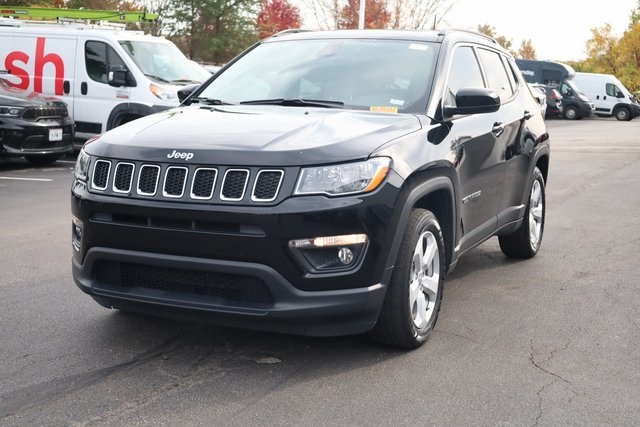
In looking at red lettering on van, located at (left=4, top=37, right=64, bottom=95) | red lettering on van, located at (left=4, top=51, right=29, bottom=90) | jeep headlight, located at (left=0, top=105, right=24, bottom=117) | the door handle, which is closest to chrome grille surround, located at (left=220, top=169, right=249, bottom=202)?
the door handle

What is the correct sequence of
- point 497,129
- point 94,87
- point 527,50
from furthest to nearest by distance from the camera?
point 527,50 → point 94,87 → point 497,129

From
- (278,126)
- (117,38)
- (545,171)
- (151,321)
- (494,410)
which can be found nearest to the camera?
(494,410)

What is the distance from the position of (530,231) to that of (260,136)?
11.1 ft

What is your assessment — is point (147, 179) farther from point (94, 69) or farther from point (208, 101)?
point (94, 69)

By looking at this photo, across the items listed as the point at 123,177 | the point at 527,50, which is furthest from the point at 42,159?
the point at 527,50

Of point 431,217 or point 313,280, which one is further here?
point 431,217

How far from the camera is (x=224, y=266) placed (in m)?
4.00

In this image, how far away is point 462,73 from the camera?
5668 millimetres

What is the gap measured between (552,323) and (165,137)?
2.56 m

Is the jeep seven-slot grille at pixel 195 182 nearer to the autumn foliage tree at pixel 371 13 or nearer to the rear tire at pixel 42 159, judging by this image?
the rear tire at pixel 42 159

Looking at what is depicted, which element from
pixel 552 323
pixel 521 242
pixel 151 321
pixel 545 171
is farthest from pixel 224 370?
pixel 545 171

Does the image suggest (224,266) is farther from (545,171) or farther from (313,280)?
(545,171)

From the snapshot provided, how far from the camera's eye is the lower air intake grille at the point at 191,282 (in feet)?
13.4

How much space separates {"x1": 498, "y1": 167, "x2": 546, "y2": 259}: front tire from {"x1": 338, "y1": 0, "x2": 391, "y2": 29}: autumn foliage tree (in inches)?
1304
